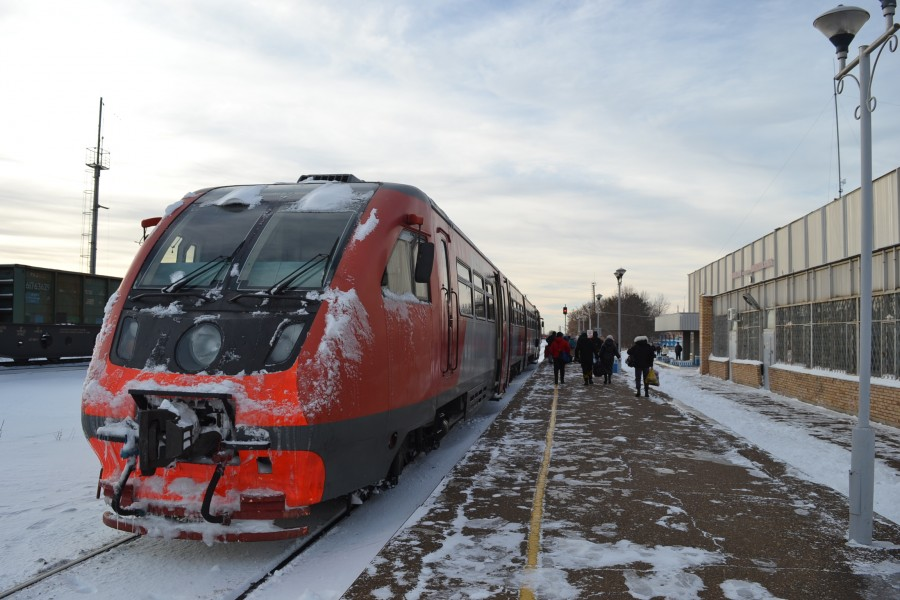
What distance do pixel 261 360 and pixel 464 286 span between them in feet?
16.3

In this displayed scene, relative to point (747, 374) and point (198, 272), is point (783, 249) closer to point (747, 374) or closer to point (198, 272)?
point (747, 374)

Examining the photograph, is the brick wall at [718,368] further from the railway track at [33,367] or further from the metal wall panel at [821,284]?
the railway track at [33,367]

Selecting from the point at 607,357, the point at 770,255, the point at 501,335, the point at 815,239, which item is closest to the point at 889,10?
the point at 501,335

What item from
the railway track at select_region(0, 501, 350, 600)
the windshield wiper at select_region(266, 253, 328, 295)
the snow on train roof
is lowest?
the railway track at select_region(0, 501, 350, 600)

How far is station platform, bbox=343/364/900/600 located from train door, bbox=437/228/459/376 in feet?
4.53

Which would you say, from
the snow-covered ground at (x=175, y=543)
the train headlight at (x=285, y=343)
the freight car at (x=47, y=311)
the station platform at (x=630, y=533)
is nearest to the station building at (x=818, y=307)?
the snow-covered ground at (x=175, y=543)

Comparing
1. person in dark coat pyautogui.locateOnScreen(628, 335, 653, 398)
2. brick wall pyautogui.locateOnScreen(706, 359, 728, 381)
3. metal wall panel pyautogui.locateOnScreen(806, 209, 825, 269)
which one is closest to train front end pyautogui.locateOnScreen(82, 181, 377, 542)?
person in dark coat pyautogui.locateOnScreen(628, 335, 653, 398)

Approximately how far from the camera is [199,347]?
5074 millimetres

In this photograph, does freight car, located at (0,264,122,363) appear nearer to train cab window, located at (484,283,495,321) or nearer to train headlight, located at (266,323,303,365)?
train cab window, located at (484,283,495,321)

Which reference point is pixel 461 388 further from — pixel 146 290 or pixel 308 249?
pixel 146 290

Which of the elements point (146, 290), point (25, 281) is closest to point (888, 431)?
point (146, 290)

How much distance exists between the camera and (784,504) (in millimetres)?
6672

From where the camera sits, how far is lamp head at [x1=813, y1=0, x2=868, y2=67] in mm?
5801

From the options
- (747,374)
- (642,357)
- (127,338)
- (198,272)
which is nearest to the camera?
(127,338)
